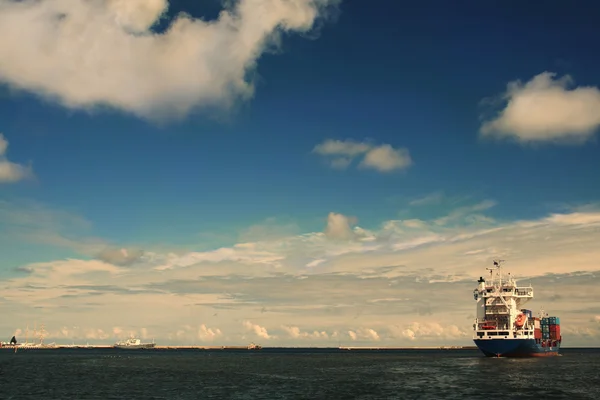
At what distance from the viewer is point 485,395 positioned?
83062 mm

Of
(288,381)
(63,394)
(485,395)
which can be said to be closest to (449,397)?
(485,395)

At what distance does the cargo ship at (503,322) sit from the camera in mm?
177500

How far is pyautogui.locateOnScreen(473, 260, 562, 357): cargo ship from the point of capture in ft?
582

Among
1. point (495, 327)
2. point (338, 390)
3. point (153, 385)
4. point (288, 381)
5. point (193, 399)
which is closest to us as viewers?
point (193, 399)

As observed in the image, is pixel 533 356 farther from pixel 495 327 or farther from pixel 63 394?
pixel 63 394

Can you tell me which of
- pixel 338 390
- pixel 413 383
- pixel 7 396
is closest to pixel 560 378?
pixel 413 383

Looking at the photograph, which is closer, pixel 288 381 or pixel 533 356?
pixel 288 381

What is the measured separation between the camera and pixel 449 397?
80.2 metres

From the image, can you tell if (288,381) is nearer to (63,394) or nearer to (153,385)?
(153,385)

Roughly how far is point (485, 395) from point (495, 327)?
108 m

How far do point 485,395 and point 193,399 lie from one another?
138 feet

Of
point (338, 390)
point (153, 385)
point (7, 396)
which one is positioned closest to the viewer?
point (7, 396)

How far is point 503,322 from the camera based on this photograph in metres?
185

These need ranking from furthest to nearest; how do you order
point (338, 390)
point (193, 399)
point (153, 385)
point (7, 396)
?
point (153, 385), point (338, 390), point (7, 396), point (193, 399)
